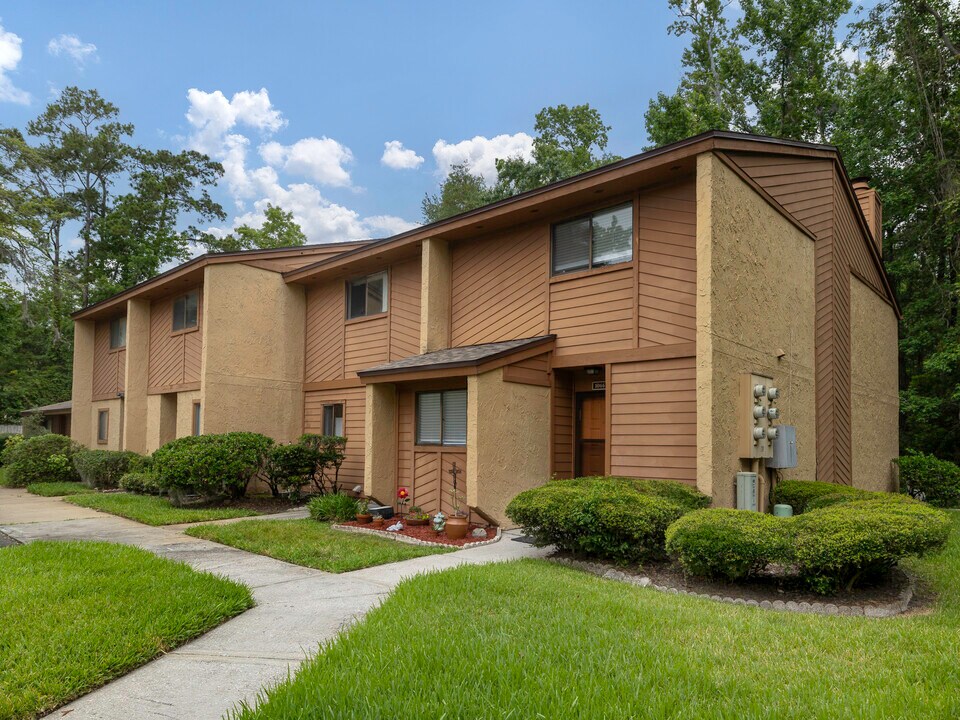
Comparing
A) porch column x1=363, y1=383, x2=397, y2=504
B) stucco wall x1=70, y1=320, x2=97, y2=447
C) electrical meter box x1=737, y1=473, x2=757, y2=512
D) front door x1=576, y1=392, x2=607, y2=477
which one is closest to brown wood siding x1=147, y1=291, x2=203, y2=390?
stucco wall x1=70, y1=320, x2=97, y2=447

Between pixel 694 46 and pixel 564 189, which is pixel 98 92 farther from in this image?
pixel 564 189

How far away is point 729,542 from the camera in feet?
19.8

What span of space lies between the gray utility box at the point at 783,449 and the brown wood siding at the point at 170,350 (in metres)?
13.0

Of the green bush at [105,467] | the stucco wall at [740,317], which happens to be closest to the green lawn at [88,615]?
the stucco wall at [740,317]

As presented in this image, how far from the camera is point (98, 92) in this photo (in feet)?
111

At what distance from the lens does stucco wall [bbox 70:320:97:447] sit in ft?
72.6

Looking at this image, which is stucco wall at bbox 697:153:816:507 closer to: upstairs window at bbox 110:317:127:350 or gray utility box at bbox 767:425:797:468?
gray utility box at bbox 767:425:797:468

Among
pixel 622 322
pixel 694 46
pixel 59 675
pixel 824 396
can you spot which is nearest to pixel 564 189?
pixel 622 322

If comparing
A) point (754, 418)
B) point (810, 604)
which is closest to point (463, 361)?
point (754, 418)

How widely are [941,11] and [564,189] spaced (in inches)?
666

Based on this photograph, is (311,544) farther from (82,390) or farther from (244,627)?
(82,390)

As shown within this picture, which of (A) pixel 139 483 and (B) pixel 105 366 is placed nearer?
(A) pixel 139 483

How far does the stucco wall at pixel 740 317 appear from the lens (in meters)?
8.12

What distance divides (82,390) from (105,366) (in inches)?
64.7
